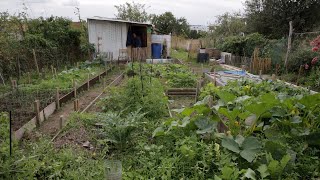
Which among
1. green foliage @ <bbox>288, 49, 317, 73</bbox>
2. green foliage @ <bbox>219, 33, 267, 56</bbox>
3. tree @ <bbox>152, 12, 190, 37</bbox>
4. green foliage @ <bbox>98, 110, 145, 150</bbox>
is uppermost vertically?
tree @ <bbox>152, 12, 190, 37</bbox>

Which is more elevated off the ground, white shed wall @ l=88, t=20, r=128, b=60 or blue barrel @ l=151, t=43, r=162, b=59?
white shed wall @ l=88, t=20, r=128, b=60

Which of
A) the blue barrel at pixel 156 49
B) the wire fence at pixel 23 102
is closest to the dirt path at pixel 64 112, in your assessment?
the wire fence at pixel 23 102

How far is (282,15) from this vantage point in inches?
554

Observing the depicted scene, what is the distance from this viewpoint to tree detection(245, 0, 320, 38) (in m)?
13.8

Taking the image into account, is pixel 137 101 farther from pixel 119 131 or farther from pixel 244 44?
pixel 244 44

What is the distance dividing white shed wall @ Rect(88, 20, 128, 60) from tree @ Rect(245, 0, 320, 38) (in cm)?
767

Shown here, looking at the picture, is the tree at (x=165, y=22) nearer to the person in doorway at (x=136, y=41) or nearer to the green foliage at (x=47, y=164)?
the person in doorway at (x=136, y=41)

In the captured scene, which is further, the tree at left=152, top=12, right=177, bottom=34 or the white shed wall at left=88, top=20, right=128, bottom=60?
the tree at left=152, top=12, right=177, bottom=34

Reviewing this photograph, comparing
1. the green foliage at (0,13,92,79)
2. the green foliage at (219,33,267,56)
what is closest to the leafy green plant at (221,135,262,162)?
the green foliage at (0,13,92,79)

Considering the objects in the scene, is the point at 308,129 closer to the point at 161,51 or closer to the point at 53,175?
the point at 53,175

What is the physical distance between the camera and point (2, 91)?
6.50 m

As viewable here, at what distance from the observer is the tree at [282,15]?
45.1 ft

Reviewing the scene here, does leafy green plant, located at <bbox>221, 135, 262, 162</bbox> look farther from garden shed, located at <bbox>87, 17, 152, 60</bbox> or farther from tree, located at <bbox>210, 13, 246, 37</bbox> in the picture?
tree, located at <bbox>210, 13, 246, 37</bbox>

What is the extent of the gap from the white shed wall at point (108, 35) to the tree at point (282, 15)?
767cm
